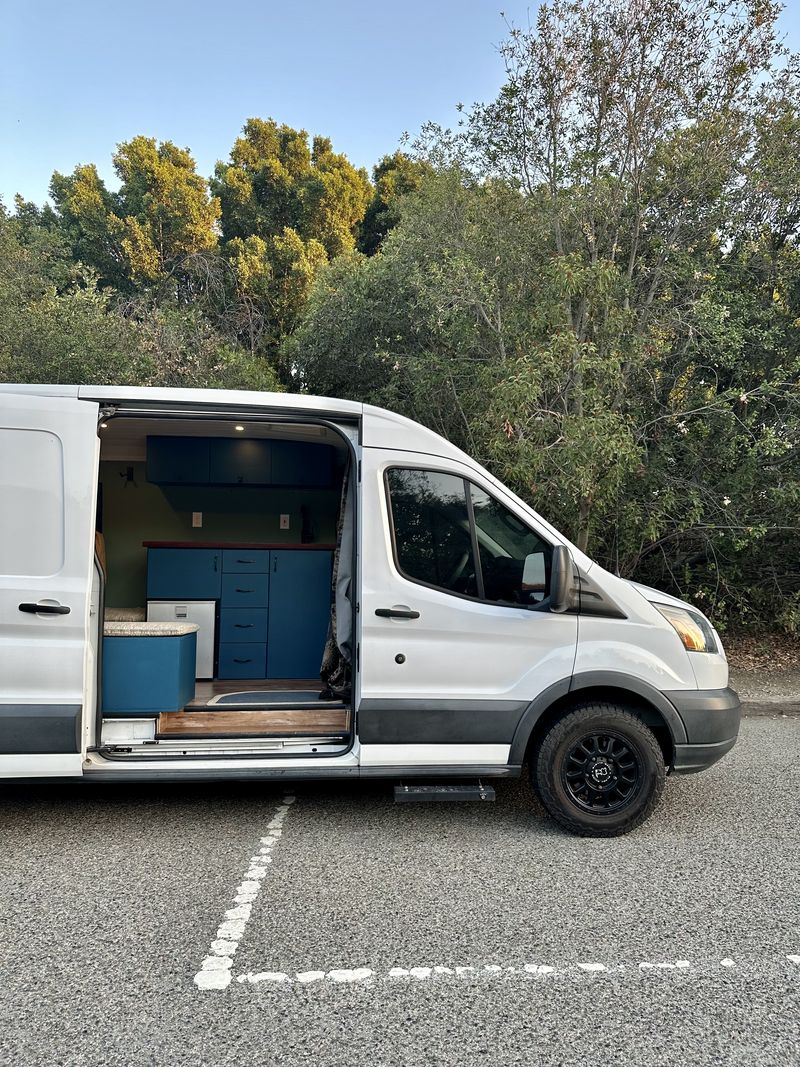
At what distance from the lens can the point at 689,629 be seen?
13.4 feet

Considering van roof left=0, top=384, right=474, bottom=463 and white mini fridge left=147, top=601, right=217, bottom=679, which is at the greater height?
van roof left=0, top=384, right=474, bottom=463

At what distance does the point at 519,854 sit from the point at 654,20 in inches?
300

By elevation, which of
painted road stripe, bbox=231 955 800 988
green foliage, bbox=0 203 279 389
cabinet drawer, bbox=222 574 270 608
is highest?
green foliage, bbox=0 203 279 389

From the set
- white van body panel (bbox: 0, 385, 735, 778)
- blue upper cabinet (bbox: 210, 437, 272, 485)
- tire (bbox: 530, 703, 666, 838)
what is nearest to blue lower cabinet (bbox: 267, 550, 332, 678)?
blue upper cabinet (bbox: 210, 437, 272, 485)

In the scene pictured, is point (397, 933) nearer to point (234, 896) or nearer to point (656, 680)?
point (234, 896)

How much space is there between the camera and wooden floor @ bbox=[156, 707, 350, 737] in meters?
4.17

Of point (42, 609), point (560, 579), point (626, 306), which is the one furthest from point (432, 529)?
point (626, 306)

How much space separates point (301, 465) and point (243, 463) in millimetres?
591

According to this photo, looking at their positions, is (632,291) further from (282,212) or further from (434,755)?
(282,212)

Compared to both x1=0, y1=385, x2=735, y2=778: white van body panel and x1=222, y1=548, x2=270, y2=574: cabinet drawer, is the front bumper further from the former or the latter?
x1=222, y1=548, x2=270, y2=574: cabinet drawer

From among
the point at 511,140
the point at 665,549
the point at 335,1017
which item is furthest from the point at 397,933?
the point at 511,140

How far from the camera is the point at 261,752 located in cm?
387

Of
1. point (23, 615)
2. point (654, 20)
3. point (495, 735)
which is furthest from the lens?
point (654, 20)

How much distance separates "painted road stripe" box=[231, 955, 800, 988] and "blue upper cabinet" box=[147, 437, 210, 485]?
5.11m
